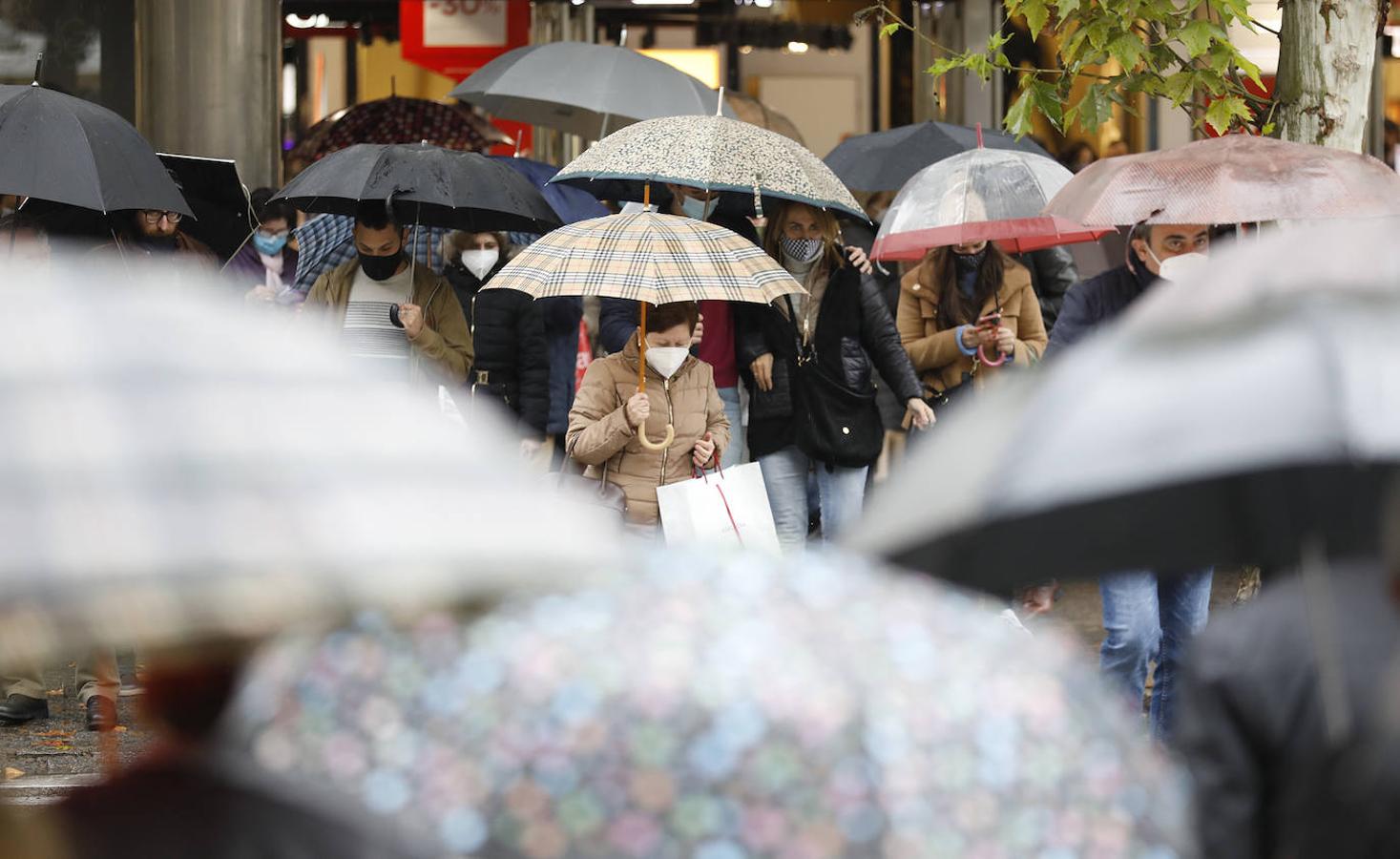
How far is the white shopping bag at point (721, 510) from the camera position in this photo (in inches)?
303

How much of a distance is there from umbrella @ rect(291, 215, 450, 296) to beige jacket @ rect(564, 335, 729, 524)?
2179 millimetres

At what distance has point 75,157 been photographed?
8344 mm

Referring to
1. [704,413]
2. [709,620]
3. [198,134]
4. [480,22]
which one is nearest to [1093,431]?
[709,620]

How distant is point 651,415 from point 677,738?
5584mm

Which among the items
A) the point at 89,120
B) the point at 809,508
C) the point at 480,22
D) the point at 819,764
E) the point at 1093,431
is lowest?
the point at 809,508

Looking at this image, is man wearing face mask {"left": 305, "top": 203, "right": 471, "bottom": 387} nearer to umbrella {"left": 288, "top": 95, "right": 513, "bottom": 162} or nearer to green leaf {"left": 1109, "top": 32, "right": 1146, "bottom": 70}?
green leaf {"left": 1109, "top": 32, "right": 1146, "bottom": 70}

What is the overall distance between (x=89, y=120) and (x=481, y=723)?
679 cm

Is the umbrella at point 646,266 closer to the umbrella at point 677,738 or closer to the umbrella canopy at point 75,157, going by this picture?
the umbrella canopy at point 75,157

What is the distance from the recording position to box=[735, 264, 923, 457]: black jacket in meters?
8.93

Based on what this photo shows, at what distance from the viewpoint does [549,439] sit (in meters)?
10.2

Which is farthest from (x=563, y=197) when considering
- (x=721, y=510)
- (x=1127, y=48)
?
(x=1127, y=48)

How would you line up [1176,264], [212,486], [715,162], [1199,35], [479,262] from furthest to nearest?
1. [479,262]
2. [715,162]
3. [1199,35]
4. [1176,264]
5. [212,486]

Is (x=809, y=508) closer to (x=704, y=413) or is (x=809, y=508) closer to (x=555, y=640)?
(x=704, y=413)

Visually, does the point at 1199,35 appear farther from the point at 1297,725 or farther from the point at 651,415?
the point at 1297,725
